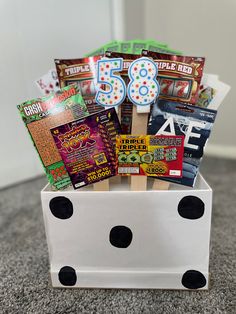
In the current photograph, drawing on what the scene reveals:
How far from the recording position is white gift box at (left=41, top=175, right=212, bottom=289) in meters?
0.56

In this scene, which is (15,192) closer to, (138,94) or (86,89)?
(86,89)

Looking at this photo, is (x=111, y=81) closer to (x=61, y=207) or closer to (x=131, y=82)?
(x=131, y=82)

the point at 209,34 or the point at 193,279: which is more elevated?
the point at 209,34

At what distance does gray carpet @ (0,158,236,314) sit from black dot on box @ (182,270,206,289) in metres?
0.02

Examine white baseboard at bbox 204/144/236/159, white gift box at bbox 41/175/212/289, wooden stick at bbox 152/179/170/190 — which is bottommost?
white baseboard at bbox 204/144/236/159

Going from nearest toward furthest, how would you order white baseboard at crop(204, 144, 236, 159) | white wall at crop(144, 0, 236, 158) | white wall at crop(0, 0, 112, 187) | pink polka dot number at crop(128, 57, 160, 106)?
pink polka dot number at crop(128, 57, 160, 106) < white wall at crop(0, 0, 112, 187) < white wall at crop(144, 0, 236, 158) < white baseboard at crop(204, 144, 236, 159)

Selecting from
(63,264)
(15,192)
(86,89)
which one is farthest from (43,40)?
(63,264)

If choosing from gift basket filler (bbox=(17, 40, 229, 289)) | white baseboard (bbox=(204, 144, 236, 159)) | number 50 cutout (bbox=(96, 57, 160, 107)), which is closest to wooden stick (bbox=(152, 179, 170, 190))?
gift basket filler (bbox=(17, 40, 229, 289))

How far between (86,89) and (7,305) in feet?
1.55

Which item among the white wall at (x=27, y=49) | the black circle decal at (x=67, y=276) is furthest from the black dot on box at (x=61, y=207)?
the white wall at (x=27, y=49)

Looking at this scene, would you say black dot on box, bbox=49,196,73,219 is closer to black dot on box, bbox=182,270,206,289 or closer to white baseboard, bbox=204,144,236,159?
black dot on box, bbox=182,270,206,289

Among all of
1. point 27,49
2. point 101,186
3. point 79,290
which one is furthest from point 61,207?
point 27,49

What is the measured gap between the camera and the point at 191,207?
1.84 ft

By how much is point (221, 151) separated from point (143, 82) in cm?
120
